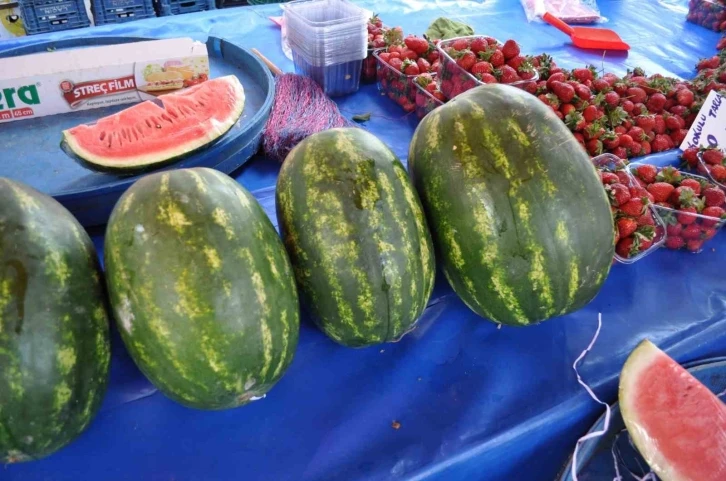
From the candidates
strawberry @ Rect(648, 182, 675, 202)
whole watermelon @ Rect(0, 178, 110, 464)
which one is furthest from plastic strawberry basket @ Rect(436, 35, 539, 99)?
whole watermelon @ Rect(0, 178, 110, 464)

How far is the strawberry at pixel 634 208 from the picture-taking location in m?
1.36

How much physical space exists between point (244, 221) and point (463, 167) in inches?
17.5

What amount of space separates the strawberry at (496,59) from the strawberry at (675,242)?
3.01ft

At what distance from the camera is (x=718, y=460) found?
1.09m

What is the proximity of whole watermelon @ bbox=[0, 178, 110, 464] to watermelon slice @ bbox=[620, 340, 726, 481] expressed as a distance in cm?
112

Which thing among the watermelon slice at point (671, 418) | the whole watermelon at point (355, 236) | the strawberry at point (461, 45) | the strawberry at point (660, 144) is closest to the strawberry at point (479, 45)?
the strawberry at point (461, 45)

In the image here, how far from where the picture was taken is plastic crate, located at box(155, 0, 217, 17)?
12.6 ft

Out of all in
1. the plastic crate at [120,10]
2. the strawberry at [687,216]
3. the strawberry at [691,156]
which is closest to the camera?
the strawberry at [687,216]

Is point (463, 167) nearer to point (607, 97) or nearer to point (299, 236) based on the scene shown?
point (299, 236)

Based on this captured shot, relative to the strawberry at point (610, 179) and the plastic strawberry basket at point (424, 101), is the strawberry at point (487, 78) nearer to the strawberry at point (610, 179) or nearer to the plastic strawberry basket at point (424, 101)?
the plastic strawberry basket at point (424, 101)

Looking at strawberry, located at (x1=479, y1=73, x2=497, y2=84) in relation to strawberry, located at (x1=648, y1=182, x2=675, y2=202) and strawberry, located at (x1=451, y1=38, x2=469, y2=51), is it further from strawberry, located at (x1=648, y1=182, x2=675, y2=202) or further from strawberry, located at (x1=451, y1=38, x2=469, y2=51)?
strawberry, located at (x1=648, y1=182, x2=675, y2=202)

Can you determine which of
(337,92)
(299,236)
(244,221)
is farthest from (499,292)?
(337,92)

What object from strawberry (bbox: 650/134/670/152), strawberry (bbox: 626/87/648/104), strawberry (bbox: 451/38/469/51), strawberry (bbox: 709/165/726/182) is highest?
strawberry (bbox: 451/38/469/51)

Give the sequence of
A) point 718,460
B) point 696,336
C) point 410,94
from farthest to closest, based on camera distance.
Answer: point 410,94, point 696,336, point 718,460
